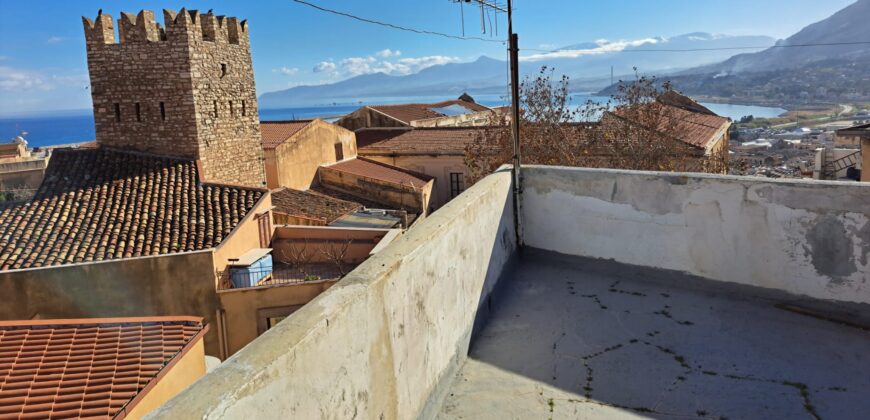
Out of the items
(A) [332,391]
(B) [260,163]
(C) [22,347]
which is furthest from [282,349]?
(B) [260,163]

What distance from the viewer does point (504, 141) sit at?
18.2 m

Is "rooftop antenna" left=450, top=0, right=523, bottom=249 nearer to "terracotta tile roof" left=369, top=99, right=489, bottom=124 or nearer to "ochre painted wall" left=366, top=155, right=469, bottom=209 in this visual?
"ochre painted wall" left=366, top=155, right=469, bottom=209

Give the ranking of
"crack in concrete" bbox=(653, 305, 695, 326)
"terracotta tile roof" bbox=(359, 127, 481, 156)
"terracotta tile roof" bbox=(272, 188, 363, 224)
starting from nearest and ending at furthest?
"crack in concrete" bbox=(653, 305, 695, 326)
"terracotta tile roof" bbox=(272, 188, 363, 224)
"terracotta tile roof" bbox=(359, 127, 481, 156)

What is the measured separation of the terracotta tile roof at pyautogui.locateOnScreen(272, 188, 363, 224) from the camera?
20984 mm

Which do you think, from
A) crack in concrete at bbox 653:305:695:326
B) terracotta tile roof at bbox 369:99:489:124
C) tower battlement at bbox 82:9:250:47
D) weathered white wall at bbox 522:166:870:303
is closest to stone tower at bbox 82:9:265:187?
tower battlement at bbox 82:9:250:47

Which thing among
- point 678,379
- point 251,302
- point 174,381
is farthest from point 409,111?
point 678,379

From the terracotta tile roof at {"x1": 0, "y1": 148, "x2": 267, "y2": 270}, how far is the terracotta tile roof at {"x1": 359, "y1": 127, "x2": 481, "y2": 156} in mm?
11800

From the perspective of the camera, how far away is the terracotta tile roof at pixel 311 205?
21.0 m

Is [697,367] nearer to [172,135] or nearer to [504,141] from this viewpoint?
[504,141]

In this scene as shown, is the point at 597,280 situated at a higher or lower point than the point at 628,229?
lower

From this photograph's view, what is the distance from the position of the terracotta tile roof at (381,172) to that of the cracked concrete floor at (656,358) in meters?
20.4

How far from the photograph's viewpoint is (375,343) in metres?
2.56

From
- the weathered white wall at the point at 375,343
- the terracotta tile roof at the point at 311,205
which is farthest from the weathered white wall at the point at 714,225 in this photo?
the terracotta tile roof at the point at 311,205

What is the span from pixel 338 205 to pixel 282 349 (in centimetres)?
2092
